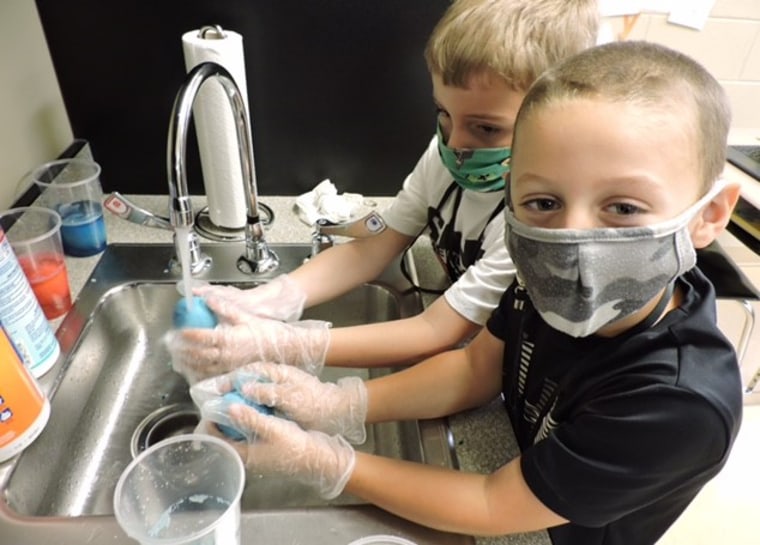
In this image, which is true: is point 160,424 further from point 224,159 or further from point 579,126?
point 579,126

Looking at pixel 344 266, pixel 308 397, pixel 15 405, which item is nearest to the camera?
pixel 15 405

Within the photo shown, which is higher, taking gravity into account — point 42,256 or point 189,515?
point 42,256

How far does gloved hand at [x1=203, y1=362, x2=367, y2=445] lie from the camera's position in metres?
0.76

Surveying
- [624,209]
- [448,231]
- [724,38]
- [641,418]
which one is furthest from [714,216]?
[724,38]

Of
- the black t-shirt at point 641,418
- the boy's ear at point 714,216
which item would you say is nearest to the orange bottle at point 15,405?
the black t-shirt at point 641,418

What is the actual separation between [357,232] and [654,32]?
0.99 meters

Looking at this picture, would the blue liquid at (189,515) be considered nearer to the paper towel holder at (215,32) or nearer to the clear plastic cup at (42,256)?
the clear plastic cup at (42,256)

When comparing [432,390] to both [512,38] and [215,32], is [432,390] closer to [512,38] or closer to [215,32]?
[512,38]

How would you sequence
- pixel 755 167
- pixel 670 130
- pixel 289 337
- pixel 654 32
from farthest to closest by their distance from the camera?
1. pixel 755 167
2. pixel 654 32
3. pixel 289 337
4. pixel 670 130

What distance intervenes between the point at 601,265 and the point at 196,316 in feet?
2.01

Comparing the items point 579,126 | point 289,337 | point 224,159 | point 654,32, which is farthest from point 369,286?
point 654,32

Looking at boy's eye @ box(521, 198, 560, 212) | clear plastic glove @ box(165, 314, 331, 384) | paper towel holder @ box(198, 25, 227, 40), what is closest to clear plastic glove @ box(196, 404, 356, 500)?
clear plastic glove @ box(165, 314, 331, 384)

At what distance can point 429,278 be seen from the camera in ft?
3.49

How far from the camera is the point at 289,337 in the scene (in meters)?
0.87
